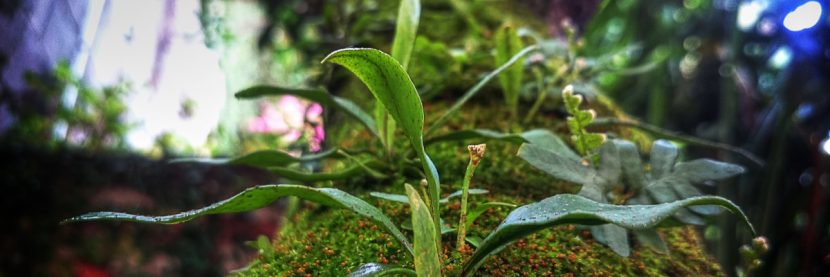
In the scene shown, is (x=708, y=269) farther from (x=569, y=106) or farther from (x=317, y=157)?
(x=317, y=157)

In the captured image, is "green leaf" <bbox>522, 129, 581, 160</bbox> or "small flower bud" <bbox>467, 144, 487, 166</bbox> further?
"green leaf" <bbox>522, 129, 581, 160</bbox>

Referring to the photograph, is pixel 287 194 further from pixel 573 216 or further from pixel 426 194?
pixel 573 216

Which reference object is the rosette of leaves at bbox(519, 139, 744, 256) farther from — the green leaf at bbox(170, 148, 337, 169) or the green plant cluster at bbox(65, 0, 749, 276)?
the green leaf at bbox(170, 148, 337, 169)

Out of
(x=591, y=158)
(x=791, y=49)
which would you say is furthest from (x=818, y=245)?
(x=591, y=158)

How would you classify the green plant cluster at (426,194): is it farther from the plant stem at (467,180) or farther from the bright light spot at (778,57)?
the bright light spot at (778,57)

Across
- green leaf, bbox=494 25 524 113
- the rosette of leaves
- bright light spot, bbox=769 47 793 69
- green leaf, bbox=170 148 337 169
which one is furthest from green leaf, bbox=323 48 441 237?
bright light spot, bbox=769 47 793 69

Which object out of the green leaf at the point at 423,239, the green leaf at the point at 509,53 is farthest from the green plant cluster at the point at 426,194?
the green leaf at the point at 509,53

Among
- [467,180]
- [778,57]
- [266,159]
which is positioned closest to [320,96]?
[266,159]
